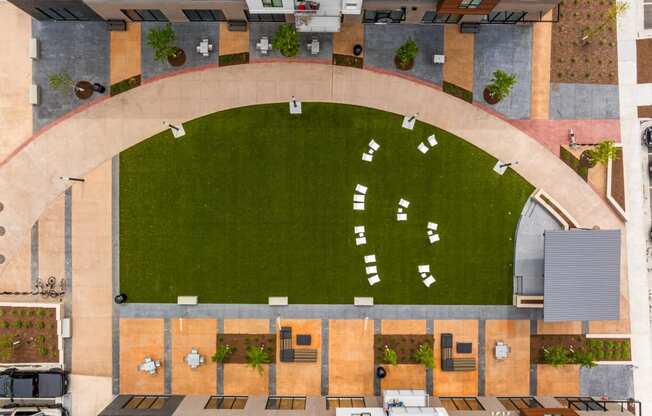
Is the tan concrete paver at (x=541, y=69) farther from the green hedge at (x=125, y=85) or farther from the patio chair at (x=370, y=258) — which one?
the green hedge at (x=125, y=85)

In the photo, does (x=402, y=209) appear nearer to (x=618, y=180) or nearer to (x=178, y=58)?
(x=618, y=180)

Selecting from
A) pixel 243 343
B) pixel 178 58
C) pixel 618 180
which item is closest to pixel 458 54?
pixel 618 180

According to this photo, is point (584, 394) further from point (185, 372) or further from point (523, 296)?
point (185, 372)

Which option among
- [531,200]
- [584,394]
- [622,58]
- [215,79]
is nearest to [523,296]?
[531,200]

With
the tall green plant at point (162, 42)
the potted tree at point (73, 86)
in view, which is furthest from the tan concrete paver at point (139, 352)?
the tall green plant at point (162, 42)

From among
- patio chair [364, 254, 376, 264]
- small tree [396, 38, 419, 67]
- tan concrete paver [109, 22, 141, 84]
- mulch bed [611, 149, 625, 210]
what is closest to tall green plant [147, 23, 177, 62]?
tan concrete paver [109, 22, 141, 84]
